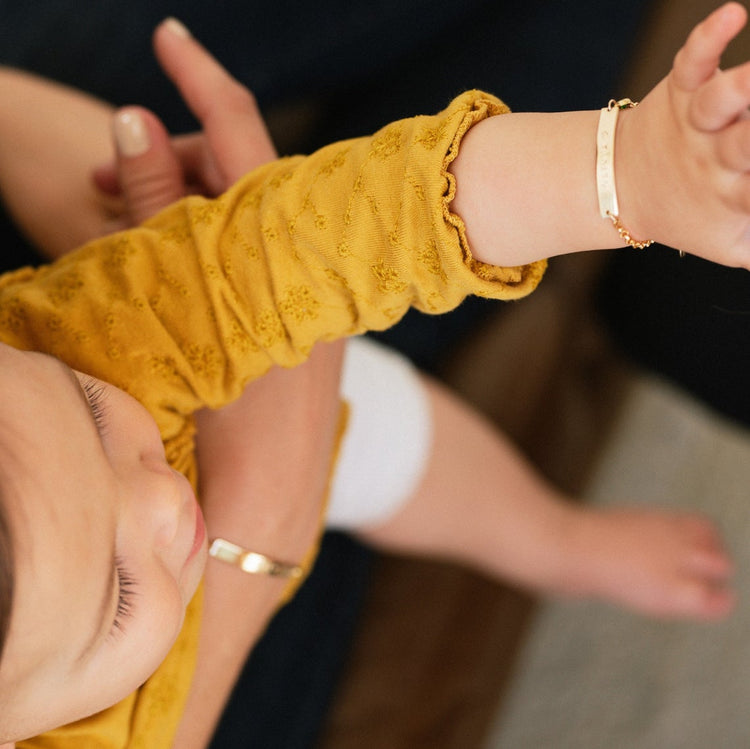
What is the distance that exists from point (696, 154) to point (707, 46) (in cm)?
4

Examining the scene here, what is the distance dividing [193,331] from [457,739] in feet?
2.23

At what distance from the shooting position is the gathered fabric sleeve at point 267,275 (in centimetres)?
41

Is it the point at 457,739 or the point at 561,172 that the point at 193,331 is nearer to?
the point at 561,172

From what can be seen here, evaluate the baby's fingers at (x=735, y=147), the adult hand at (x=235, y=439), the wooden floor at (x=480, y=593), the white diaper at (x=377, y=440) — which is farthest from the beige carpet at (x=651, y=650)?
the baby's fingers at (x=735, y=147)

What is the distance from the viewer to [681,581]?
3.14 feet

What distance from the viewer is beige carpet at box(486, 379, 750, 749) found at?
1070mm

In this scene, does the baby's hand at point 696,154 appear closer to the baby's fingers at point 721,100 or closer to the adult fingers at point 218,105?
the baby's fingers at point 721,100

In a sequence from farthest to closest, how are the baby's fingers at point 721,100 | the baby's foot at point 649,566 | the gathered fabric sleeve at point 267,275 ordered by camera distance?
the baby's foot at point 649,566
the gathered fabric sleeve at point 267,275
the baby's fingers at point 721,100

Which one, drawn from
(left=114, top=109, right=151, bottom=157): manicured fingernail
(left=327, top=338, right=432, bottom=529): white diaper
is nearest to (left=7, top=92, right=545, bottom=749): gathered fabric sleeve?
(left=114, top=109, right=151, bottom=157): manicured fingernail

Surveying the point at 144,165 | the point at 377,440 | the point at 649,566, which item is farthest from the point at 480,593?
the point at 144,165

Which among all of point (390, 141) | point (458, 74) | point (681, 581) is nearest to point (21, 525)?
point (390, 141)

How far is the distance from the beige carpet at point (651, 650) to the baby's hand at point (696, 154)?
821 millimetres

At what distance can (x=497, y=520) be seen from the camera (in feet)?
2.86

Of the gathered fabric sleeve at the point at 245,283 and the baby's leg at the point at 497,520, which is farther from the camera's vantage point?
the baby's leg at the point at 497,520
